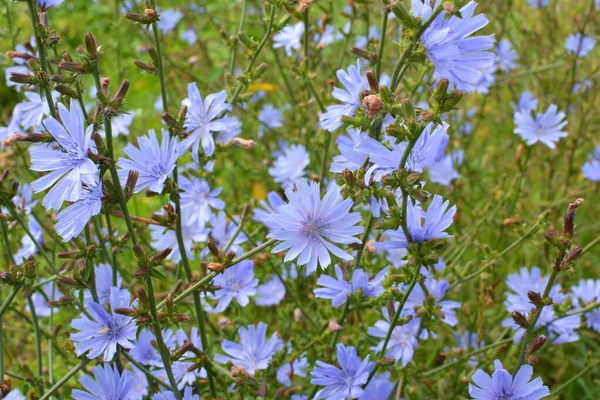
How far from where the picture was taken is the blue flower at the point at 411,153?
1.53 metres

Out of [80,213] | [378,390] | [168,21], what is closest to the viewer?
A: [80,213]

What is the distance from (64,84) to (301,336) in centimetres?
138

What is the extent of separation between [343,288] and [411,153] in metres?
0.55

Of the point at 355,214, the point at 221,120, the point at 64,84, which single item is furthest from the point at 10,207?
the point at 355,214

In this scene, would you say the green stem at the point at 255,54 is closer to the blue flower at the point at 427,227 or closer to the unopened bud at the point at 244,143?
the unopened bud at the point at 244,143

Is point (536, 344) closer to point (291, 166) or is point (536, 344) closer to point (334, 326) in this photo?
point (334, 326)

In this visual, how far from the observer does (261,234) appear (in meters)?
2.86

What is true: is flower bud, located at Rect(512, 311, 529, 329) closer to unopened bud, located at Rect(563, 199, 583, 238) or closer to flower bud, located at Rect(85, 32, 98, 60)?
unopened bud, located at Rect(563, 199, 583, 238)

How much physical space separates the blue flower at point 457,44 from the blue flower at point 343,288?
26.1 inches

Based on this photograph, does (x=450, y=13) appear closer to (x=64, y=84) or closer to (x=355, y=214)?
(x=355, y=214)

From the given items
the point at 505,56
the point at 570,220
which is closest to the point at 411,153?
the point at 570,220

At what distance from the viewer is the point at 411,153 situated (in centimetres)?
161

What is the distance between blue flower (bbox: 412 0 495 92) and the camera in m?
1.56

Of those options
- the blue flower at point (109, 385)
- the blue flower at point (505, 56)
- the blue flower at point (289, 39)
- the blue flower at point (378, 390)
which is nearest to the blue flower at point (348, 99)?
the blue flower at point (109, 385)
